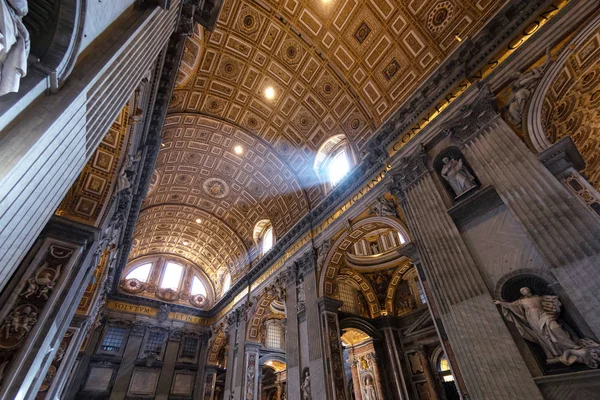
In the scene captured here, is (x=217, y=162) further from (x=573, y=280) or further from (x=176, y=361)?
(x=573, y=280)

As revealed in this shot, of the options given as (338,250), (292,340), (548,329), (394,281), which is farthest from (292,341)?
(548,329)

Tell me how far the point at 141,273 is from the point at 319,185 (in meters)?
15.8

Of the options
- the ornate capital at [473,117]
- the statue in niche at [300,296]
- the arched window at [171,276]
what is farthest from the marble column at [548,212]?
the arched window at [171,276]

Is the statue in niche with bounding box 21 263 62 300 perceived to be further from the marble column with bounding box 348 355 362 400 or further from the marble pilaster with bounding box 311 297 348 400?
the marble column with bounding box 348 355 362 400

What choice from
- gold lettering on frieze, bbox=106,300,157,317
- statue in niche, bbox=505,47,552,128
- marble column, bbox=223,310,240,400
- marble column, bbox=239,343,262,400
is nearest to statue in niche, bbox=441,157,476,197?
statue in niche, bbox=505,47,552,128

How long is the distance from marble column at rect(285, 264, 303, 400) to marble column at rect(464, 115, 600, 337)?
27.0ft

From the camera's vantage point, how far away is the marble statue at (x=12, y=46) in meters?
1.90

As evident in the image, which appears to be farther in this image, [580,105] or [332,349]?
[332,349]

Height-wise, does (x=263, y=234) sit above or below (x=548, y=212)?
above

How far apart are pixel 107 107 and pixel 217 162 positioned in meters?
12.2

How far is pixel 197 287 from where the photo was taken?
72.3ft

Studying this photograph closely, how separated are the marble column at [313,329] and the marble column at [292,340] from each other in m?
0.75

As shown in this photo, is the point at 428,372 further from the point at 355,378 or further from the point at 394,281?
the point at 394,281

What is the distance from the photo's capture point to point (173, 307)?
1983cm
